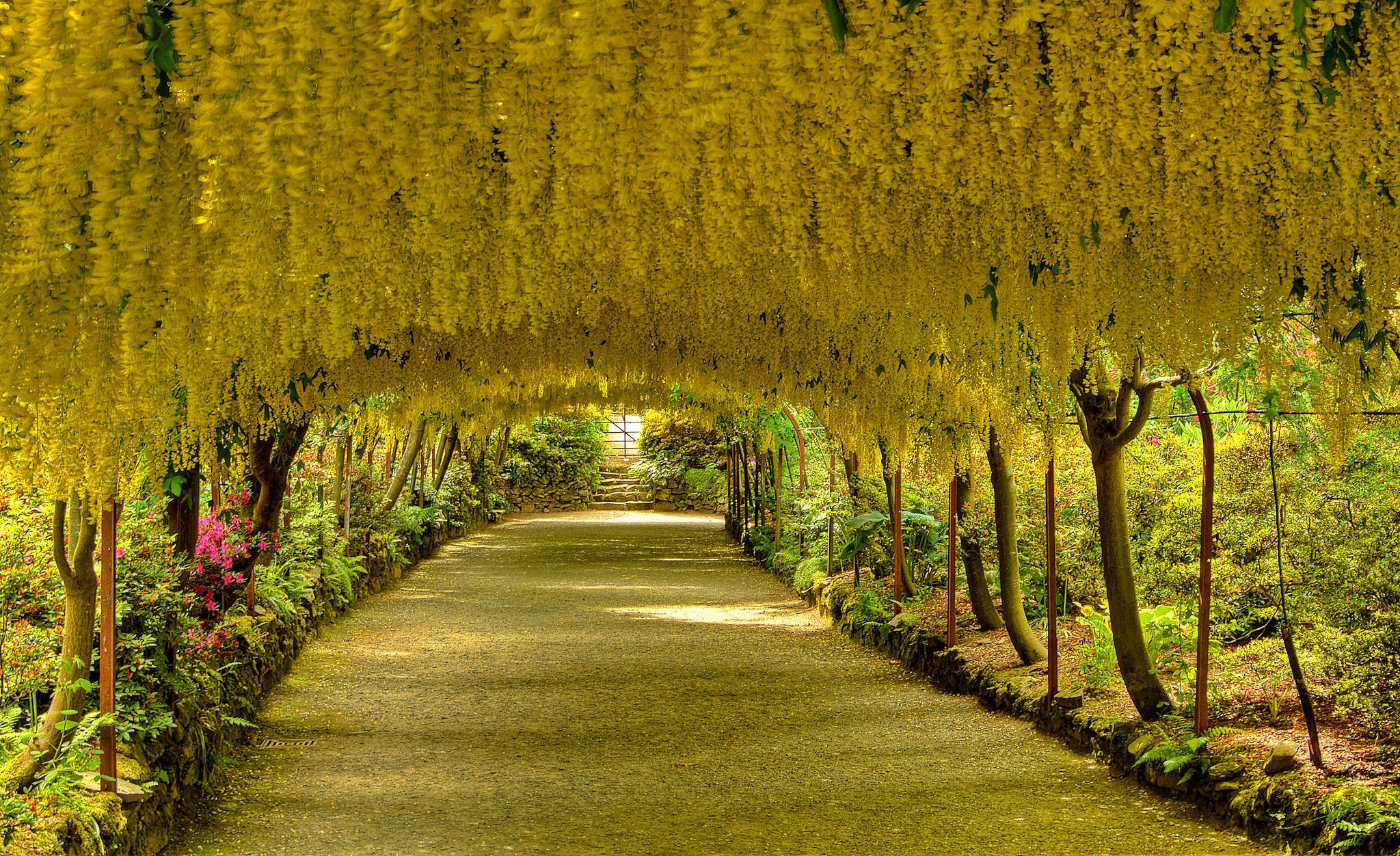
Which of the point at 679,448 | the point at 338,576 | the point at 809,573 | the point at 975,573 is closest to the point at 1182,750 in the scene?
the point at 975,573

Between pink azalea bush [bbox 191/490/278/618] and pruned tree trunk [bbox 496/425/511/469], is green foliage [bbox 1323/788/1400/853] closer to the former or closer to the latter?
pink azalea bush [bbox 191/490/278/618]

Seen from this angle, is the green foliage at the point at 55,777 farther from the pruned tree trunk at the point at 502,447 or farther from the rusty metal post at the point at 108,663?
the pruned tree trunk at the point at 502,447

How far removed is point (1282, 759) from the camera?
12.2 feet

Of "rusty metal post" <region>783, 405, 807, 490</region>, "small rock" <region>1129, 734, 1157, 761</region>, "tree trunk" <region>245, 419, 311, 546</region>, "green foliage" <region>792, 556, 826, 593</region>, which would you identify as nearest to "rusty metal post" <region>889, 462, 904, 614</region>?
"green foliage" <region>792, 556, 826, 593</region>

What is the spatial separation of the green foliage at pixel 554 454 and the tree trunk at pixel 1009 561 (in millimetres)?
18542

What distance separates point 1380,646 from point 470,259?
3.46 metres

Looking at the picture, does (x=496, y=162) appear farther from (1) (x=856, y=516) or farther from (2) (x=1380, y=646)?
(1) (x=856, y=516)

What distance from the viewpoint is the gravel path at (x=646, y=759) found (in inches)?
155

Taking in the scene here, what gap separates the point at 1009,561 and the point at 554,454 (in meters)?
19.4

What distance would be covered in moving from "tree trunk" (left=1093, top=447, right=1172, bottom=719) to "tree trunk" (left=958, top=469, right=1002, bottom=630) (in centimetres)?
211

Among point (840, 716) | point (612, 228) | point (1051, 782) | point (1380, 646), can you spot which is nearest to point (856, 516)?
point (840, 716)

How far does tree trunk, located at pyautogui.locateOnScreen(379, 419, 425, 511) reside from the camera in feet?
39.7

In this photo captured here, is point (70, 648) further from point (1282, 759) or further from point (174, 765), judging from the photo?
point (1282, 759)

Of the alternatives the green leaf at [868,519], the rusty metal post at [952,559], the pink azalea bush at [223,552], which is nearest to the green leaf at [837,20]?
the pink azalea bush at [223,552]
